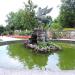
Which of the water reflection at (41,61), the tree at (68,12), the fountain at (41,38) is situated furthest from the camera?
the tree at (68,12)

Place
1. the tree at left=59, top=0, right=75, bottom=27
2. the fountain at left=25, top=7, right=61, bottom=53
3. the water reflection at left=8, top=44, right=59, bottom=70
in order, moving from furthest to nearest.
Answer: the tree at left=59, top=0, right=75, bottom=27
the fountain at left=25, top=7, right=61, bottom=53
the water reflection at left=8, top=44, right=59, bottom=70

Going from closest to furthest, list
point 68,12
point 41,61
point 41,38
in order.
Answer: point 41,61 < point 41,38 < point 68,12

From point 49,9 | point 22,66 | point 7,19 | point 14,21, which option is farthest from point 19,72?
point 7,19

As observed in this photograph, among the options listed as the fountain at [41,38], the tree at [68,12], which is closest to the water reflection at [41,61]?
the fountain at [41,38]

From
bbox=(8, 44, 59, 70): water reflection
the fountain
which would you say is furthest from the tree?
bbox=(8, 44, 59, 70): water reflection

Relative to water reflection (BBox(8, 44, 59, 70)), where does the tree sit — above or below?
above

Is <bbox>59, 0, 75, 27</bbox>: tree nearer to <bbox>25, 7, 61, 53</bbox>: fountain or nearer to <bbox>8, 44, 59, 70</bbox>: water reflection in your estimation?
<bbox>25, 7, 61, 53</bbox>: fountain

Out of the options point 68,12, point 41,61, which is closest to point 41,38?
point 41,61

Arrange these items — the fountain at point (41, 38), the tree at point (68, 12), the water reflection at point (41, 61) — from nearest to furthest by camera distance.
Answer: the water reflection at point (41, 61), the fountain at point (41, 38), the tree at point (68, 12)

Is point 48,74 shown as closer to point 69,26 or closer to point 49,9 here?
point 49,9

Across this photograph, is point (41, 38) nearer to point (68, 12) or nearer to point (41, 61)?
point (41, 61)

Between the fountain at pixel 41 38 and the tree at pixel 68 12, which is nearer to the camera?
the fountain at pixel 41 38

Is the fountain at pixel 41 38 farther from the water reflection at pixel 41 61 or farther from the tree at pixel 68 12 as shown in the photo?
the tree at pixel 68 12

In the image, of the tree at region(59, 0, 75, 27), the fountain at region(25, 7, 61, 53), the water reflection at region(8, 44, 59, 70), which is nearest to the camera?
the water reflection at region(8, 44, 59, 70)
